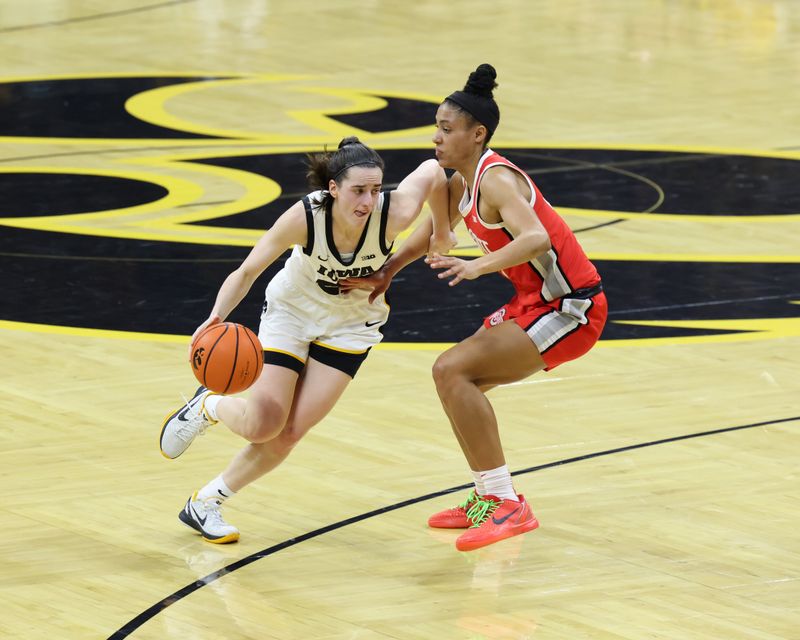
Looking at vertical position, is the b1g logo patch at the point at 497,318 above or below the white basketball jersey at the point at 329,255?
below

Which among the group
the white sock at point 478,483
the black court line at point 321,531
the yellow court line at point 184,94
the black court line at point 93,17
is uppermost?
the white sock at point 478,483

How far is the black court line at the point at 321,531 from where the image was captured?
20.9 feet

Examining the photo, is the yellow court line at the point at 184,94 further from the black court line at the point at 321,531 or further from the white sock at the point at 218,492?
the white sock at the point at 218,492

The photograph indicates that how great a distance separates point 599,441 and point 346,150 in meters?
2.35

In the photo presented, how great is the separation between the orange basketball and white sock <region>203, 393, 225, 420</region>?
445 millimetres

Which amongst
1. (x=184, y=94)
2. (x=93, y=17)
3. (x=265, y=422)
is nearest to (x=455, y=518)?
(x=265, y=422)

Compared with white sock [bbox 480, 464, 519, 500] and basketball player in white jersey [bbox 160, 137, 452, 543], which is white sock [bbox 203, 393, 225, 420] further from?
white sock [bbox 480, 464, 519, 500]

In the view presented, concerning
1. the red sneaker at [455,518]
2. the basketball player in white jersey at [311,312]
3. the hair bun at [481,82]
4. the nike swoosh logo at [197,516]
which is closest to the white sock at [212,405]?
the basketball player in white jersey at [311,312]

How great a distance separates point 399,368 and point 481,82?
9.76ft

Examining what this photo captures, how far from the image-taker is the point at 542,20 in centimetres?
2358

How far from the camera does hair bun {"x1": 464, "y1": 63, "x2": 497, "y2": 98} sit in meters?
7.20

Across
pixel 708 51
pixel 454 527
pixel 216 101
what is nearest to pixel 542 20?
pixel 708 51

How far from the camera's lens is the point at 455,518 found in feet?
24.5

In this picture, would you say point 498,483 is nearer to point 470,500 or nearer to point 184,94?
point 470,500
